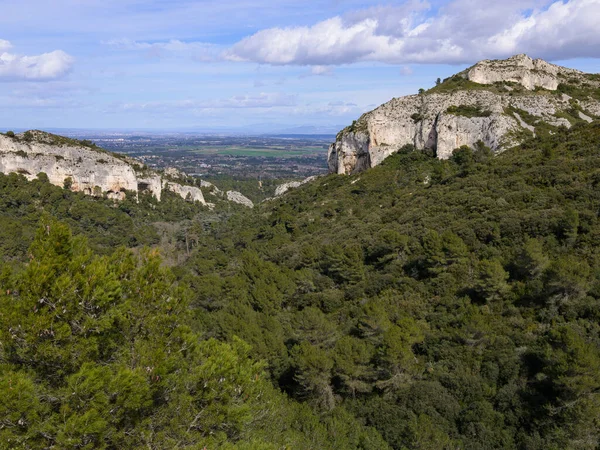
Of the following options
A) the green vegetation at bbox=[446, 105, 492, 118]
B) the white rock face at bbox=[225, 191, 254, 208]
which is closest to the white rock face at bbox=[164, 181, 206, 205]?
the white rock face at bbox=[225, 191, 254, 208]

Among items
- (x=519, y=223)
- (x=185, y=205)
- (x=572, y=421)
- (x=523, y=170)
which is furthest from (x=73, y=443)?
(x=185, y=205)

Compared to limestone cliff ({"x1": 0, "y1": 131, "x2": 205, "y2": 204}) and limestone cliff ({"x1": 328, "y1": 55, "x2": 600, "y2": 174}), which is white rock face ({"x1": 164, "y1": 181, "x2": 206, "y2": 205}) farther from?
limestone cliff ({"x1": 328, "y1": 55, "x2": 600, "y2": 174})

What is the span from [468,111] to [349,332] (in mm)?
33390

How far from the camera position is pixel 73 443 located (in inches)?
211

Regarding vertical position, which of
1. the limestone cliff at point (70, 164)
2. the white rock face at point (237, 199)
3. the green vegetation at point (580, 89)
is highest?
the green vegetation at point (580, 89)

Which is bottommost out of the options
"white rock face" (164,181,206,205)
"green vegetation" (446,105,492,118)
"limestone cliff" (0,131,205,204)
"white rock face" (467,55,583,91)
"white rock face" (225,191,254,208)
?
"white rock face" (225,191,254,208)

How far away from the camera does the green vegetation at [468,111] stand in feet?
133

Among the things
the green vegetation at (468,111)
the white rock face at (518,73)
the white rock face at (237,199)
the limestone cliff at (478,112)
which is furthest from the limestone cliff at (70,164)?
the white rock face at (518,73)

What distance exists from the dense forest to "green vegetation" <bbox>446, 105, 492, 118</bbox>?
769cm

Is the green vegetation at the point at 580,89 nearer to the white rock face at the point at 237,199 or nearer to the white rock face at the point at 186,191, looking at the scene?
the white rock face at the point at 237,199

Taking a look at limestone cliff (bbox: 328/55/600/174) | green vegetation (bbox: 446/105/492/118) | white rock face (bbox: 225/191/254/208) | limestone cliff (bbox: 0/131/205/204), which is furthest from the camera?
white rock face (bbox: 225/191/254/208)

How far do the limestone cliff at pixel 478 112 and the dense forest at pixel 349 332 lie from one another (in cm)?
714

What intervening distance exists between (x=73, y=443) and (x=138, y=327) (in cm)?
217

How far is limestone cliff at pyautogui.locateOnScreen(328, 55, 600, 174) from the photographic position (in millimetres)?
40062
